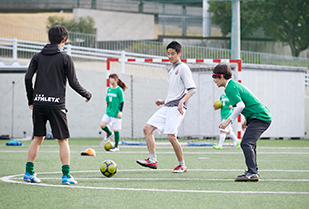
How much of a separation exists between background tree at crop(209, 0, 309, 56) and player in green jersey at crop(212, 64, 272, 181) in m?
18.9

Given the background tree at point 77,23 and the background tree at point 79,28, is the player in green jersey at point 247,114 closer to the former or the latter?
the background tree at point 79,28

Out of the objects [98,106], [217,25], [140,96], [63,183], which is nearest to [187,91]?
[63,183]

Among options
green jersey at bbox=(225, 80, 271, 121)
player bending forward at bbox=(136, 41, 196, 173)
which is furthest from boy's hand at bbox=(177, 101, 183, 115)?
green jersey at bbox=(225, 80, 271, 121)

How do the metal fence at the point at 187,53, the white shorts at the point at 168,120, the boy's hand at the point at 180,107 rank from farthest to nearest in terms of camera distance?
the metal fence at the point at 187,53 < the white shorts at the point at 168,120 < the boy's hand at the point at 180,107

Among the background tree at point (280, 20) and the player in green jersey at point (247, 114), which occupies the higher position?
the background tree at point (280, 20)

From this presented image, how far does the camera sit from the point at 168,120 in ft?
24.0

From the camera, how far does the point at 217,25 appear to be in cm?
2819

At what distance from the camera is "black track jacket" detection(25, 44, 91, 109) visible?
18.6 ft

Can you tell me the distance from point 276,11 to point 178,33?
675 centimetres

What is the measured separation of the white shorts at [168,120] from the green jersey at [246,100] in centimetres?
119

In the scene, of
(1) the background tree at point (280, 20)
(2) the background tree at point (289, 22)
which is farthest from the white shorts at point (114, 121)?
(2) the background tree at point (289, 22)

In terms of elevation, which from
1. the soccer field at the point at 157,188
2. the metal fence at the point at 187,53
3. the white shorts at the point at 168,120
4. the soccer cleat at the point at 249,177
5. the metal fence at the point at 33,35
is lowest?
the soccer field at the point at 157,188

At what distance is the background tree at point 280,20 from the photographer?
24344 millimetres

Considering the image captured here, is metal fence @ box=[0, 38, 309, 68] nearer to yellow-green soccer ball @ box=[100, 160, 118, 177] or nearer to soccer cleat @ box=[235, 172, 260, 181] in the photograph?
yellow-green soccer ball @ box=[100, 160, 118, 177]
